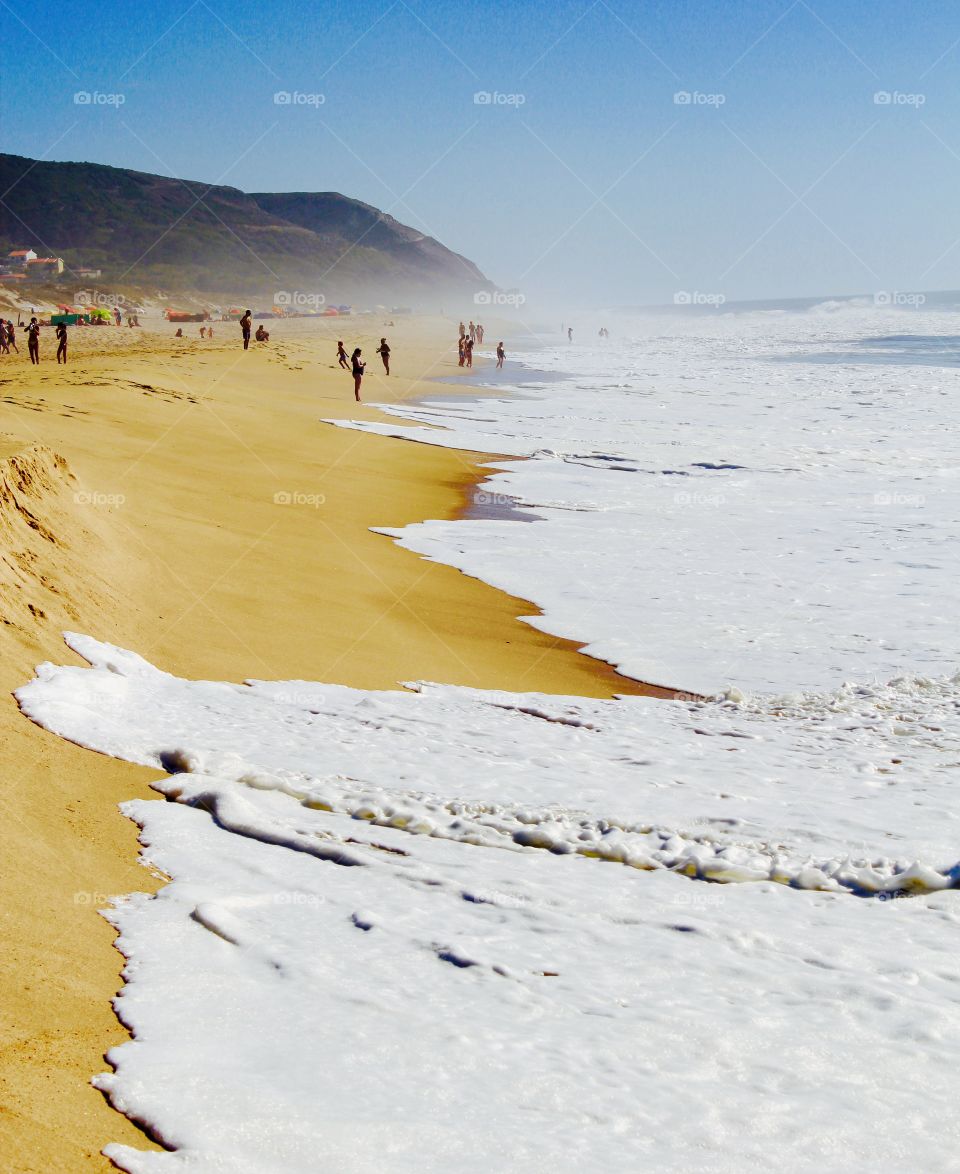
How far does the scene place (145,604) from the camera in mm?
9156

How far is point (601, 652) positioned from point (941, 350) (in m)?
62.4

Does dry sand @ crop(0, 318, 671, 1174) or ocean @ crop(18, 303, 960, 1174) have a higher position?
dry sand @ crop(0, 318, 671, 1174)

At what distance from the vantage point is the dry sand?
155 inches

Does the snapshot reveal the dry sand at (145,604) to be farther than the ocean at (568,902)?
Yes

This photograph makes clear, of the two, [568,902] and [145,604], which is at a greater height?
[145,604]

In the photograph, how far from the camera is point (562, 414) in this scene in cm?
2967

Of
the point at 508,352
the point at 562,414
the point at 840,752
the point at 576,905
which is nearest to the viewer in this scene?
the point at 576,905

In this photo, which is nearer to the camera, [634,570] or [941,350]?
[634,570]

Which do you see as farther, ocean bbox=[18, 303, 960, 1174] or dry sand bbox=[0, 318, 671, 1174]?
dry sand bbox=[0, 318, 671, 1174]

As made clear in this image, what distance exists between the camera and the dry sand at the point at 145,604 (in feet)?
12.9

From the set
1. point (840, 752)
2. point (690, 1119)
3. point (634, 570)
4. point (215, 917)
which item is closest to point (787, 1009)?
point (690, 1119)

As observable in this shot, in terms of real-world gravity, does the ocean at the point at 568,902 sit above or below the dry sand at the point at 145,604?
below

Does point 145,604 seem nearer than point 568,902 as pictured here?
No

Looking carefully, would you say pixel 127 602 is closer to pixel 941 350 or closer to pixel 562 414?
pixel 562 414
